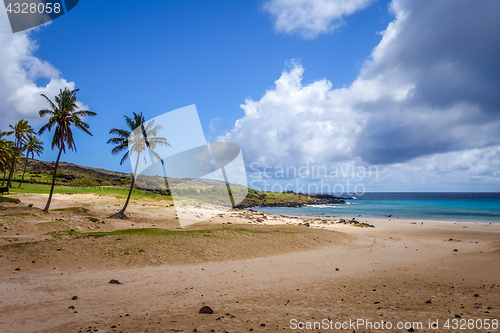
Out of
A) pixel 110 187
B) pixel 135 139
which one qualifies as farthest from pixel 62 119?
pixel 110 187

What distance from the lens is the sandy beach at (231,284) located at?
6.43 metres

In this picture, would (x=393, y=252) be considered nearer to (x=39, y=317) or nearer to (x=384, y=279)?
(x=384, y=279)

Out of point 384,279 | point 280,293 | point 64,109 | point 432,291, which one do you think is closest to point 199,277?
point 280,293

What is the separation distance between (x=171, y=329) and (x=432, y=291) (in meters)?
8.58

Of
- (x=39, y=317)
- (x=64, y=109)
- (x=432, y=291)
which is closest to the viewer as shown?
(x=39, y=317)

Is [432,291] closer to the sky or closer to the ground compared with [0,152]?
closer to the ground

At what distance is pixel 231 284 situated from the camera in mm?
9875

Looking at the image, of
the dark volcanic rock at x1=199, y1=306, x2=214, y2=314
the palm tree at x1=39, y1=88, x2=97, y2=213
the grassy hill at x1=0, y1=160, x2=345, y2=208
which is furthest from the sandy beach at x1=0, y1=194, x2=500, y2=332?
the grassy hill at x1=0, y1=160, x2=345, y2=208

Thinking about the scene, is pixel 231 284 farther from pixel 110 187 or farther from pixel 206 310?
pixel 110 187

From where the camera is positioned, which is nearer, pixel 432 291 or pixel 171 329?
pixel 171 329

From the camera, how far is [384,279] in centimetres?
1059

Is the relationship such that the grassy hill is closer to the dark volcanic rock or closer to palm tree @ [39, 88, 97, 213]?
palm tree @ [39, 88, 97, 213]

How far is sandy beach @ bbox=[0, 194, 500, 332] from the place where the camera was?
6.43 metres

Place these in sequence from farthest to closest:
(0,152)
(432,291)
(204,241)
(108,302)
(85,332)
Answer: (0,152) → (204,241) → (432,291) → (108,302) → (85,332)
